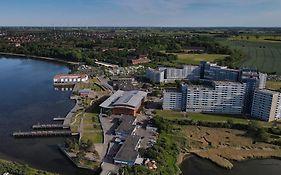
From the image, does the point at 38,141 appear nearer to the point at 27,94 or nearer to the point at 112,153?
the point at 112,153

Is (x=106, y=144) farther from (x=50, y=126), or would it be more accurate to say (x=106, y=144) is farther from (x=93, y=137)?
(x=50, y=126)

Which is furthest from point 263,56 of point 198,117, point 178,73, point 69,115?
point 69,115

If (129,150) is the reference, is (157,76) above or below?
above

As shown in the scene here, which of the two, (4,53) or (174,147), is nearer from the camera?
(174,147)

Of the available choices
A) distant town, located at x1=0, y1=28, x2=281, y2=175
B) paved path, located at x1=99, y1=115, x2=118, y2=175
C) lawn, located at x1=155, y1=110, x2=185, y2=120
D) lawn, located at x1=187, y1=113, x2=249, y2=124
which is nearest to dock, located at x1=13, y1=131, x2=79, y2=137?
distant town, located at x1=0, y1=28, x2=281, y2=175

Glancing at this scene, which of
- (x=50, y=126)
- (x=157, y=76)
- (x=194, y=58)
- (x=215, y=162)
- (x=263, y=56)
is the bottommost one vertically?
(x=215, y=162)

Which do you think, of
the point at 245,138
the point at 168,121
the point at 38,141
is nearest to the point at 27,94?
the point at 38,141
